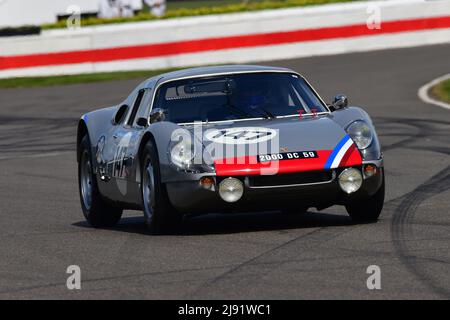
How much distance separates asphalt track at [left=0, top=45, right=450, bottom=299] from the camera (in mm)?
7469

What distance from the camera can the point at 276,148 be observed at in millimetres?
9625

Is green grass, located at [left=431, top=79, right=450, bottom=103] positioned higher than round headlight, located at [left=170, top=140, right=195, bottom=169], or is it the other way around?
round headlight, located at [left=170, top=140, right=195, bottom=169]

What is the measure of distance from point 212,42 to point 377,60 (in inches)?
147

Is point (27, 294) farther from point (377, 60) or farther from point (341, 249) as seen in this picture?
point (377, 60)

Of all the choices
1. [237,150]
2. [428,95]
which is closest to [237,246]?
[237,150]

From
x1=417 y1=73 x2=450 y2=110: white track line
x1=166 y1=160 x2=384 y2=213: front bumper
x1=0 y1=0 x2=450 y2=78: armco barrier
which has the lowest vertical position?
x1=0 y1=0 x2=450 y2=78: armco barrier

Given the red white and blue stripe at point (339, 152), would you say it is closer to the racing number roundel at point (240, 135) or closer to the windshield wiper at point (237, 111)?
the racing number roundel at point (240, 135)

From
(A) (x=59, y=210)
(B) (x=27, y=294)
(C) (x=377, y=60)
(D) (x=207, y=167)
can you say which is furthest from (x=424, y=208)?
(C) (x=377, y=60)

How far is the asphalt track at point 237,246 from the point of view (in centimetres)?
747

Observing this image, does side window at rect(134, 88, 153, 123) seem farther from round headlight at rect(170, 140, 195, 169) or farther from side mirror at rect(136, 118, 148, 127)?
round headlight at rect(170, 140, 195, 169)

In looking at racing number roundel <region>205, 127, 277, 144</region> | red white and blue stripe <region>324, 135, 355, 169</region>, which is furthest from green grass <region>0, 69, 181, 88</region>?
red white and blue stripe <region>324, 135, 355, 169</region>

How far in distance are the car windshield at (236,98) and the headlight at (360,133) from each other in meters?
0.68

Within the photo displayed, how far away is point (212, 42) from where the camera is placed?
30.2 metres

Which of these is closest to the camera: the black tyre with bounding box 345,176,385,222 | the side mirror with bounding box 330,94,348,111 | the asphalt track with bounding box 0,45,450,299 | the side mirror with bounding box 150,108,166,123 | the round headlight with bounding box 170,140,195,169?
the asphalt track with bounding box 0,45,450,299
